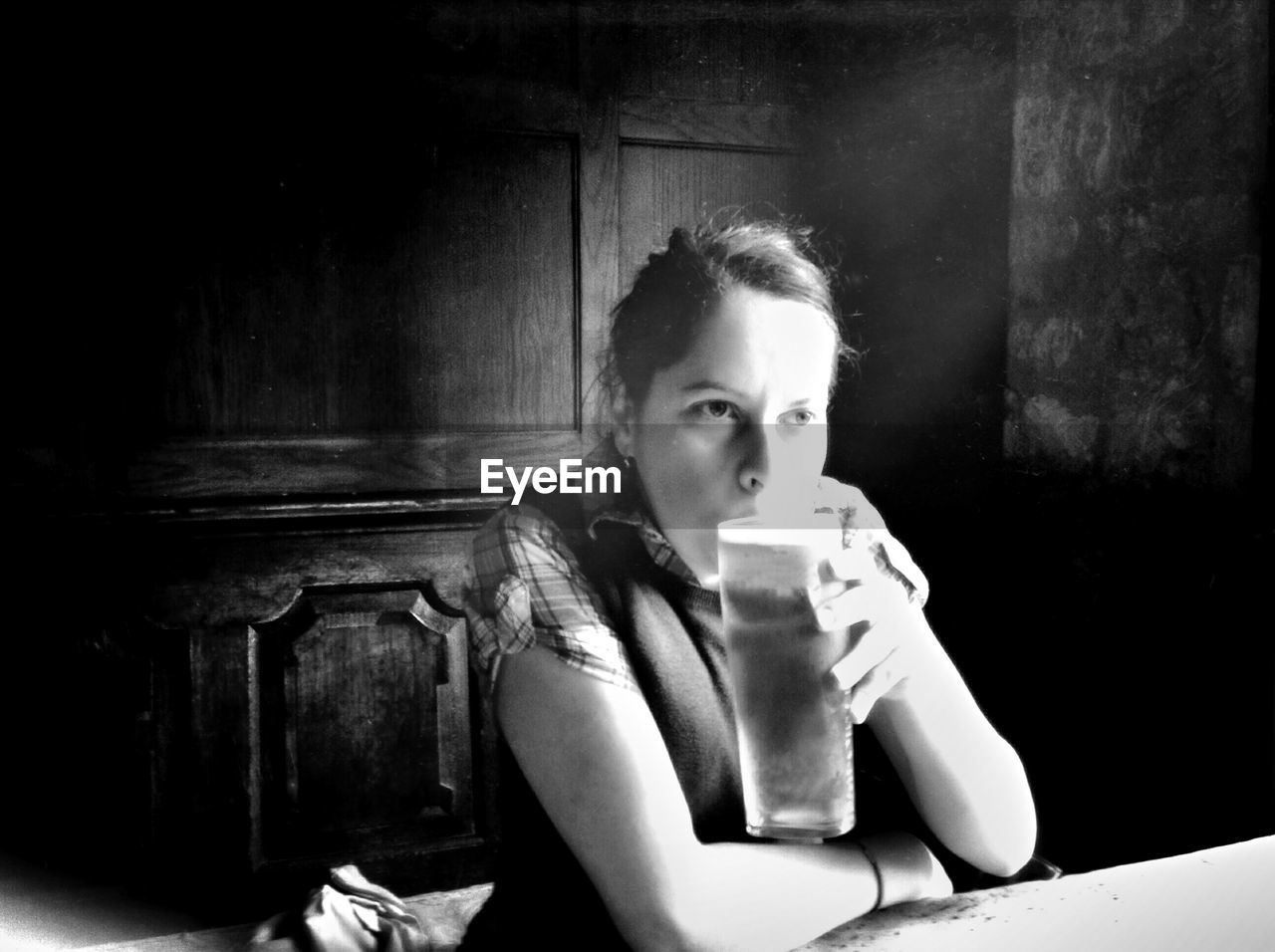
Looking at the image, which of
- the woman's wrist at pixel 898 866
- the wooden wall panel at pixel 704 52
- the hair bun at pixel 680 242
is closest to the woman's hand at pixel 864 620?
the woman's wrist at pixel 898 866

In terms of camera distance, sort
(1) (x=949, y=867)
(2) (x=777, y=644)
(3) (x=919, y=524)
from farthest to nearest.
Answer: (3) (x=919, y=524) < (1) (x=949, y=867) < (2) (x=777, y=644)

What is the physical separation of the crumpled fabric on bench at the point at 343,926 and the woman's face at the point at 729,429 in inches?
10.0

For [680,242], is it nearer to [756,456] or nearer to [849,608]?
[756,456]

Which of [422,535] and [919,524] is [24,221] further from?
[919,524]

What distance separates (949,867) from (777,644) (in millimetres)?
227

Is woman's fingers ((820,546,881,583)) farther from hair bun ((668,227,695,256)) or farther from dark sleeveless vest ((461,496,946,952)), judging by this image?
hair bun ((668,227,695,256))

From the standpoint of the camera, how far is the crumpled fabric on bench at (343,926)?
19.5 inches

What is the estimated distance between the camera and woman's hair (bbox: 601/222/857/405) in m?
0.54

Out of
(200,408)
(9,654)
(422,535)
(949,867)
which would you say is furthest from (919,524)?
(9,654)

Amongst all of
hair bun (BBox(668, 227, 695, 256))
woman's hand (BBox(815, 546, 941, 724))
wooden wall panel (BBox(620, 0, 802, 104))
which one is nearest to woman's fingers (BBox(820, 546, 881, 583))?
woman's hand (BBox(815, 546, 941, 724))

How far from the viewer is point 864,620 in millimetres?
424

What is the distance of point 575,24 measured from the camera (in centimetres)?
60

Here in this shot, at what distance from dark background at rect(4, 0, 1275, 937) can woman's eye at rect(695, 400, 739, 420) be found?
12cm

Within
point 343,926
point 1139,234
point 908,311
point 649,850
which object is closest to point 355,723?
point 343,926
